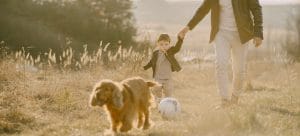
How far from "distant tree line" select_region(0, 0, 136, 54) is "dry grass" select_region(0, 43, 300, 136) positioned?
33.0 feet

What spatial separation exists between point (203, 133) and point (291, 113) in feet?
8.20

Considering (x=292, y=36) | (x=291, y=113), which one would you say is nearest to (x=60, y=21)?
(x=292, y=36)

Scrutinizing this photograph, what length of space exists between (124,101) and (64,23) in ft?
67.1

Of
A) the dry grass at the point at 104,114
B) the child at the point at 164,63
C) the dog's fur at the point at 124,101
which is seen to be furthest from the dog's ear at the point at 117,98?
the child at the point at 164,63

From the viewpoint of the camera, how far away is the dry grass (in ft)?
26.9

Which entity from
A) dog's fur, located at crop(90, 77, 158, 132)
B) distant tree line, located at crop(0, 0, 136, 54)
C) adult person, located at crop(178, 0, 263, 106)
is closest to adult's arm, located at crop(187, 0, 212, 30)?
adult person, located at crop(178, 0, 263, 106)

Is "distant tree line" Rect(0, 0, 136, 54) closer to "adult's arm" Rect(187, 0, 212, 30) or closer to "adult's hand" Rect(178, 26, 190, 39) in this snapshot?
"adult's arm" Rect(187, 0, 212, 30)

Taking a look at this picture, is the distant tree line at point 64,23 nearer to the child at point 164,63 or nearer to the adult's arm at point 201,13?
the child at point 164,63

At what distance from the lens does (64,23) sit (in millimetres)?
27781

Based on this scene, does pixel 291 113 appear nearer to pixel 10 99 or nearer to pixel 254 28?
pixel 254 28

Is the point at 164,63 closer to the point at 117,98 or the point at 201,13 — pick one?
the point at 201,13

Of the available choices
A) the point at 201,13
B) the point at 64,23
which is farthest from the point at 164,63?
the point at 64,23

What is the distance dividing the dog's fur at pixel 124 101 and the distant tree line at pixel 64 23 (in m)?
17.2

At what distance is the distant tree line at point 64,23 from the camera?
85.4ft
